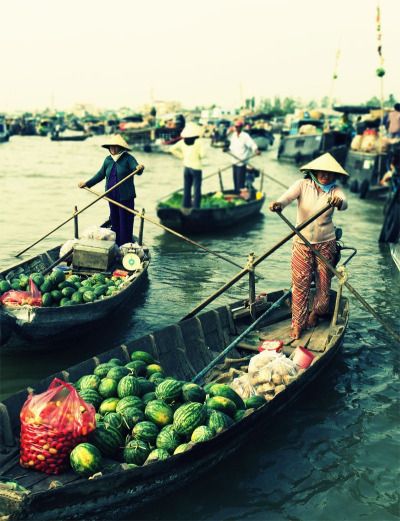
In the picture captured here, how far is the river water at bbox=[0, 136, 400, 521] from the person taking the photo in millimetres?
4652

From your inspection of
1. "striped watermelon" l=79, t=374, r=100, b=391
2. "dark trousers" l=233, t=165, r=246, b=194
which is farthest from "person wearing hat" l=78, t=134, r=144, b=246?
"dark trousers" l=233, t=165, r=246, b=194

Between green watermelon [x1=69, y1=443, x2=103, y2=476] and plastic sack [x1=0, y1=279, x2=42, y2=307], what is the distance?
2.90m

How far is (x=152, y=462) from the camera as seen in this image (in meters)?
4.01

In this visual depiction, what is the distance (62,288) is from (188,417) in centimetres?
359

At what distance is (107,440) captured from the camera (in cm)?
427

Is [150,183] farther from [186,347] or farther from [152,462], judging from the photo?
[152,462]

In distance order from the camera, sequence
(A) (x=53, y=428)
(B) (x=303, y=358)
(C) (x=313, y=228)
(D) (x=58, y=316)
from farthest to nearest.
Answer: (C) (x=313, y=228), (D) (x=58, y=316), (B) (x=303, y=358), (A) (x=53, y=428)

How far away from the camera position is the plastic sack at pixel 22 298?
672 cm

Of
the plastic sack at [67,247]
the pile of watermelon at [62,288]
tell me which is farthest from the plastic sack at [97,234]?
the pile of watermelon at [62,288]

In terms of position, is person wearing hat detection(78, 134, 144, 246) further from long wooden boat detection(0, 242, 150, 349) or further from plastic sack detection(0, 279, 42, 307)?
plastic sack detection(0, 279, 42, 307)

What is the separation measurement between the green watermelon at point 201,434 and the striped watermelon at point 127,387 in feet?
2.07

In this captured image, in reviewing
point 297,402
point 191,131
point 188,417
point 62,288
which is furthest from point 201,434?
point 191,131

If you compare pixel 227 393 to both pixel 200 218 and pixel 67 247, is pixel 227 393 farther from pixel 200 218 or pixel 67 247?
pixel 200 218

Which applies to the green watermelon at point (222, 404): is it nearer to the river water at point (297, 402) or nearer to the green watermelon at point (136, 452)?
Result: the river water at point (297, 402)
